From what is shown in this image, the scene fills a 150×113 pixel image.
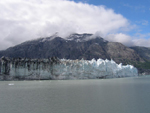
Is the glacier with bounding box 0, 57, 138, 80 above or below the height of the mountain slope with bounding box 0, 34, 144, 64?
below

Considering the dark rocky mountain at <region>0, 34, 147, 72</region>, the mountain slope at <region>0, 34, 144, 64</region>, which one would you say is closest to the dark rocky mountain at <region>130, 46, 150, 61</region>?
the dark rocky mountain at <region>0, 34, 147, 72</region>

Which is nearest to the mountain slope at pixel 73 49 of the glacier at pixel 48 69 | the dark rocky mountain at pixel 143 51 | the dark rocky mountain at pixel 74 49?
the dark rocky mountain at pixel 74 49

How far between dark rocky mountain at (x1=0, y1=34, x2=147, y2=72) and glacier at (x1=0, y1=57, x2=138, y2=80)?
81844mm

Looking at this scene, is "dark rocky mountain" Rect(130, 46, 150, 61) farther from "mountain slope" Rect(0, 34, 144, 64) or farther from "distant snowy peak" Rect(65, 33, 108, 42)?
"distant snowy peak" Rect(65, 33, 108, 42)

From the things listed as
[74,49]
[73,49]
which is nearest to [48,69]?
[74,49]

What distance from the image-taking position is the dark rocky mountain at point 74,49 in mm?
138000

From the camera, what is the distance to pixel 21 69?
4750cm

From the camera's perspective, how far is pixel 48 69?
162ft

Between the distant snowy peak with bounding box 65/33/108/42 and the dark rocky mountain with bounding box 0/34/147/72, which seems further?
the distant snowy peak with bounding box 65/33/108/42

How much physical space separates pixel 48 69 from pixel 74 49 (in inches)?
4002

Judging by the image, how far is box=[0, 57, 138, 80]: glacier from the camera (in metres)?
46.7

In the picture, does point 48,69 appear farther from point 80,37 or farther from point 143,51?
point 143,51

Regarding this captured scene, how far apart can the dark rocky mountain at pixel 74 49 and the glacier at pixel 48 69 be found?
269 ft

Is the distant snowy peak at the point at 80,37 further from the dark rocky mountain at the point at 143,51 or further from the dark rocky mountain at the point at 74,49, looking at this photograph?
the dark rocky mountain at the point at 143,51
